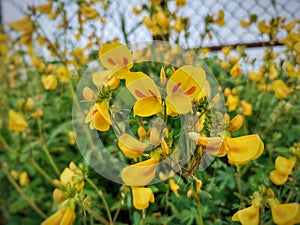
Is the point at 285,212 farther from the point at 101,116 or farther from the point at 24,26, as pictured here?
the point at 24,26

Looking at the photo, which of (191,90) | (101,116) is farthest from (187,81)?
(101,116)

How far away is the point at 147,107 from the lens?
1.29 ft

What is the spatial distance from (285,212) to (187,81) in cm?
21

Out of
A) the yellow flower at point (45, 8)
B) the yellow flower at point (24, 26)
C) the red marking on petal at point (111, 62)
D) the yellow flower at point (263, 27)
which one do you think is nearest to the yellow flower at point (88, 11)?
the yellow flower at point (45, 8)

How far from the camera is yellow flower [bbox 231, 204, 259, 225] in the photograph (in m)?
0.41

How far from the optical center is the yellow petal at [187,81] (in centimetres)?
38

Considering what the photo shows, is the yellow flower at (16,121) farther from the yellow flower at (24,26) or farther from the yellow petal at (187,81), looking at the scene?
the yellow petal at (187,81)

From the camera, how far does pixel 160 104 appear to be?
395 mm

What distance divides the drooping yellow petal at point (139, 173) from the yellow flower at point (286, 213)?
17 centimetres

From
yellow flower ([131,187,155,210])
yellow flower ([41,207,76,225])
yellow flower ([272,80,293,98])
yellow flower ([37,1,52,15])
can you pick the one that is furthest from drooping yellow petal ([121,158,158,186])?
yellow flower ([37,1,52,15])

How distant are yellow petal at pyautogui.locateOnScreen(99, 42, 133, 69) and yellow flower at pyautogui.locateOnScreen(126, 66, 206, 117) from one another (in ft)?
0.09

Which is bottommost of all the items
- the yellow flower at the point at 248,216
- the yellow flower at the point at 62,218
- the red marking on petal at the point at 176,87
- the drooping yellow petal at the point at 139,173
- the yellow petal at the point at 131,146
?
the yellow flower at the point at 248,216

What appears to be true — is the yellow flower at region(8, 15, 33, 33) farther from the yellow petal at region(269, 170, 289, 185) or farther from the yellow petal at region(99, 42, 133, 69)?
the yellow petal at region(269, 170, 289, 185)

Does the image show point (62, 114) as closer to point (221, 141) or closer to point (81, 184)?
point (81, 184)
